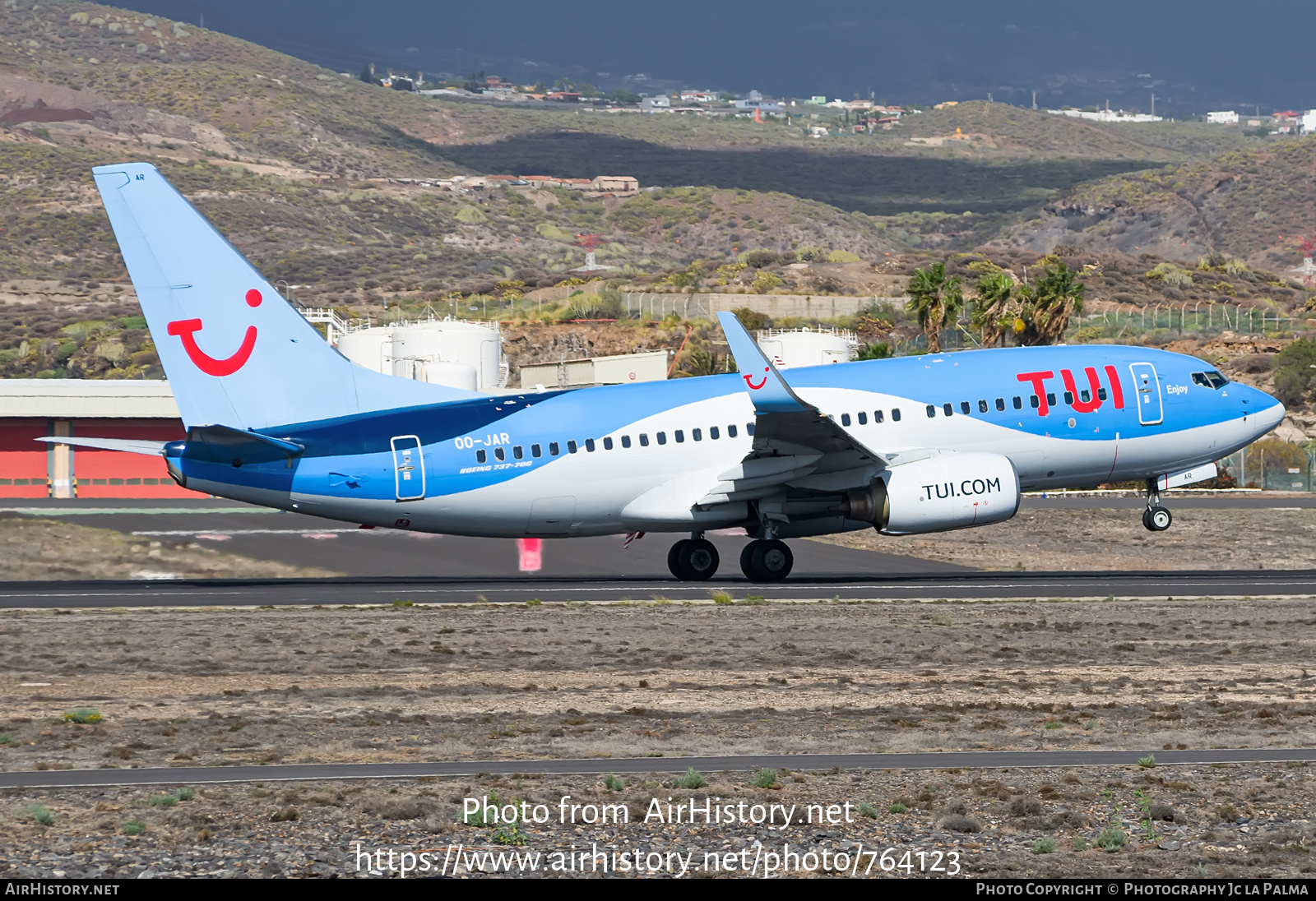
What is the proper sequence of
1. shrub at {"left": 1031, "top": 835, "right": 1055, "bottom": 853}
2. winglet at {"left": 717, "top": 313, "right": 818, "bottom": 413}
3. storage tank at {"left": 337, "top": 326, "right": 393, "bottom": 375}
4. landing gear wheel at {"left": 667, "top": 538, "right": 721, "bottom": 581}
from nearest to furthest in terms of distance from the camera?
shrub at {"left": 1031, "top": 835, "right": 1055, "bottom": 853}
winglet at {"left": 717, "top": 313, "right": 818, "bottom": 413}
landing gear wheel at {"left": 667, "top": 538, "right": 721, "bottom": 581}
storage tank at {"left": 337, "top": 326, "right": 393, "bottom": 375}

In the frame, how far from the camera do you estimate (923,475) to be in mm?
35812

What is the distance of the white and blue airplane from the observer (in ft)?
110

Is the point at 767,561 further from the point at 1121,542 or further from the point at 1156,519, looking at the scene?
the point at 1121,542

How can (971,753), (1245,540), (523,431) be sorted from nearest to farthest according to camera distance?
1. (971,753)
2. (523,431)
3. (1245,540)

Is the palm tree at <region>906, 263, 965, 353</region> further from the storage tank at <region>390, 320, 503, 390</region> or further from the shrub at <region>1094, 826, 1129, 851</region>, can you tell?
the shrub at <region>1094, 826, 1129, 851</region>

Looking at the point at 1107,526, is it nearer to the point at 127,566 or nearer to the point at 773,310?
the point at 127,566

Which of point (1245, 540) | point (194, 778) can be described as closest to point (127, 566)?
point (194, 778)

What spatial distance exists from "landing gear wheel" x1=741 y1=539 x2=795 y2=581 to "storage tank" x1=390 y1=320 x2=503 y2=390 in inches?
1549

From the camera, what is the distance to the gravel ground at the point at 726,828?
13.7 m

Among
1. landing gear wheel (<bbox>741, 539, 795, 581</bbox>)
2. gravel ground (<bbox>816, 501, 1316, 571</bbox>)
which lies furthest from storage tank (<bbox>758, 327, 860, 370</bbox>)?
landing gear wheel (<bbox>741, 539, 795, 581</bbox>)

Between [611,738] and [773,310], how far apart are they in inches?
3865

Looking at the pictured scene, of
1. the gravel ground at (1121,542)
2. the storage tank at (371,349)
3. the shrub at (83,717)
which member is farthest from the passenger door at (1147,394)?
the storage tank at (371,349)
